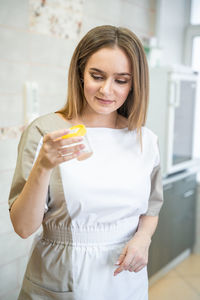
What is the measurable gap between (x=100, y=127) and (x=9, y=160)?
100cm

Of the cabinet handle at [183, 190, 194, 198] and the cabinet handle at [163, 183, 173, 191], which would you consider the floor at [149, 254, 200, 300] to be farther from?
the cabinet handle at [163, 183, 173, 191]

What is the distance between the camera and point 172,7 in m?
3.38

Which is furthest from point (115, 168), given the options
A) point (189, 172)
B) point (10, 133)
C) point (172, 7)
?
point (172, 7)

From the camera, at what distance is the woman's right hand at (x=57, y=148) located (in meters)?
0.78

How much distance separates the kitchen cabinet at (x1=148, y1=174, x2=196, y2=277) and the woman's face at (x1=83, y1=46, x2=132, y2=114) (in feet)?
6.10

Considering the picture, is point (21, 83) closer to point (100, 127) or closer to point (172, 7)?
point (100, 127)

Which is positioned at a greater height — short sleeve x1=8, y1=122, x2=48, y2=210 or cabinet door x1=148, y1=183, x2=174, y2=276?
short sleeve x1=8, y1=122, x2=48, y2=210

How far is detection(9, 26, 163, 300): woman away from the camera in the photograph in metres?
1.06

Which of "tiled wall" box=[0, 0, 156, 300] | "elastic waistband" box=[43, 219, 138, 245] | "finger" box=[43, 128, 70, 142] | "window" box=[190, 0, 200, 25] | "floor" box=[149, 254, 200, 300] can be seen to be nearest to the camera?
"finger" box=[43, 128, 70, 142]

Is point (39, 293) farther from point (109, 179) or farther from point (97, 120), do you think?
point (97, 120)

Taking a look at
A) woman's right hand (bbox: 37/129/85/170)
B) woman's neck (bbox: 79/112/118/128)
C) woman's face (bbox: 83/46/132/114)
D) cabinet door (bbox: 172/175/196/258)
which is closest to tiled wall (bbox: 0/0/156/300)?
woman's neck (bbox: 79/112/118/128)

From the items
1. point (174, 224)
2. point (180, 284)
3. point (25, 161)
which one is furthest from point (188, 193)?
point (25, 161)

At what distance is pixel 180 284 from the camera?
2961 millimetres

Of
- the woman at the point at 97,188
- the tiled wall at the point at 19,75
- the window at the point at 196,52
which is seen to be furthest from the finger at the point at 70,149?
the window at the point at 196,52
